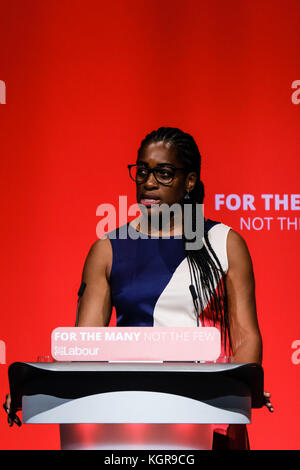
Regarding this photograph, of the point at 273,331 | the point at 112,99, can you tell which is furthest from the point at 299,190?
the point at 112,99

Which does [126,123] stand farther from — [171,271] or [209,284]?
[209,284]

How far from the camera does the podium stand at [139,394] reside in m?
1.31

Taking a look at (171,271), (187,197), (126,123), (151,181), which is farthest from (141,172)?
(126,123)

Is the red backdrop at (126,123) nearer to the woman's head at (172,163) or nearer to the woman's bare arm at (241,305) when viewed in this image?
the woman's head at (172,163)

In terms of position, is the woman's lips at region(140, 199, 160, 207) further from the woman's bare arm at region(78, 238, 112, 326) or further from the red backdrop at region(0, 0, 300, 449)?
the red backdrop at region(0, 0, 300, 449)

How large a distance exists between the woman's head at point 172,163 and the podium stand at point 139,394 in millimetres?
852

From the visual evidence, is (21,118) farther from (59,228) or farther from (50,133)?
(59,228)

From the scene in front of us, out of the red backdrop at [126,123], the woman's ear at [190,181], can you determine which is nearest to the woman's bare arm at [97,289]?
the woman's ear at [190,181]

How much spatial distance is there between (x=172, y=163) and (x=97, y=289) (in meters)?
0.44

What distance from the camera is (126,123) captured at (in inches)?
110

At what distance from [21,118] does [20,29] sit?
35 cm

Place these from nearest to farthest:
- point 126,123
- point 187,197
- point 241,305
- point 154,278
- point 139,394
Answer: point 139,394 < point 241,305 < point 154,278 < point 187,197 < point 126,123

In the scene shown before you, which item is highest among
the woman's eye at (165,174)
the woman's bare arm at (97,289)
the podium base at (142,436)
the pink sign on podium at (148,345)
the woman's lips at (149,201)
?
the woman's eye at (165,174)

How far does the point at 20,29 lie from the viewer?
2828mm
